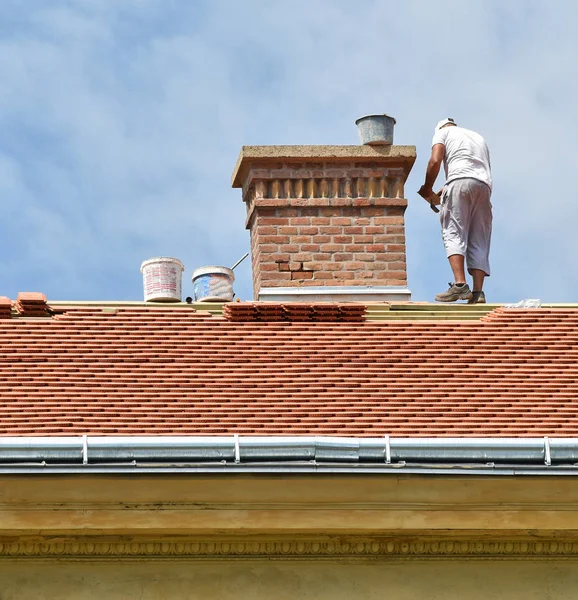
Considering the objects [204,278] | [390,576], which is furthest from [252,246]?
[390,576]

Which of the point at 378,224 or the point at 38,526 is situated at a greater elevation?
the point at 378,224

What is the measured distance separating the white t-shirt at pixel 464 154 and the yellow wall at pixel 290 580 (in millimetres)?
5021

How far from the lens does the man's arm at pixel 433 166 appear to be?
42.6 feet

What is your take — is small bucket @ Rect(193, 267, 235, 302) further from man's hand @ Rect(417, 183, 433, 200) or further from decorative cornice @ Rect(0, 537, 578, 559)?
decorative cornice @ Rect(0, 537, 578, 559)

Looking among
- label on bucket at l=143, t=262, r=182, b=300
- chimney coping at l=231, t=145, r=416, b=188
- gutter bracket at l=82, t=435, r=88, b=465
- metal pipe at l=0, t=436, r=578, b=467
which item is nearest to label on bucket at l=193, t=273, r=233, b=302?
label on bucket at l=143, t=262, r=182, b=300

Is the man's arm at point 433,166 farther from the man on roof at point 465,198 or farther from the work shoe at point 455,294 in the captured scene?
the work shoe at point 455,294

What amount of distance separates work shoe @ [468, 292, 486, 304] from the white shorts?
1.14 feet

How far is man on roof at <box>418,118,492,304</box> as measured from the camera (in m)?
12.7

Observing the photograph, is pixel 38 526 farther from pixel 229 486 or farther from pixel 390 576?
pixel 390 576

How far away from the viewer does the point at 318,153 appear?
1268 cm

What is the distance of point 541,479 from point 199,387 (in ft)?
7.45

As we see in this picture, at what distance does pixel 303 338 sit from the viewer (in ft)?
33.0

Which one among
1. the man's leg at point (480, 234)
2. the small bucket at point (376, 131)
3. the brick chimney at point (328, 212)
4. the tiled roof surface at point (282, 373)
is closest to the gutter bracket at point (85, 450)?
the tiled roof surface at point (282, 373)

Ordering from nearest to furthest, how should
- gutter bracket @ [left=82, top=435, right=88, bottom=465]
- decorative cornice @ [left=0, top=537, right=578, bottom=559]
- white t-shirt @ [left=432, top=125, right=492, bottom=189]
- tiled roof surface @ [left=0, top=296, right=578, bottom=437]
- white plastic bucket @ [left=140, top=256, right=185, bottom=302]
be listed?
gutter bracket @ [left=82, top=435, right=88, bottom=465] < decorative cornice @ [left=0, top=537, right=578, bottom=559] < tiled roof surface @ [left=0, top=296, right=578, bottom=437] < white plastic bucket @ [left=140, top=256, right=185, bottom=302] < white t-shirt @ [left=432, top=125, right=492, bottom=189]
